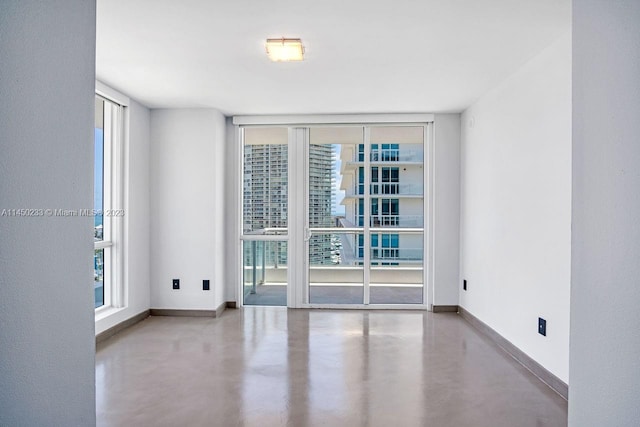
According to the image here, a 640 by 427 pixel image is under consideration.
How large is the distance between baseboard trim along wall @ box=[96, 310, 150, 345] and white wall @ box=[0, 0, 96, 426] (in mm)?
3063

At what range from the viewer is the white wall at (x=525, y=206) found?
2.85 metres

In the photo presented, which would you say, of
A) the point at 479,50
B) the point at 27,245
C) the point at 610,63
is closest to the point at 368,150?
the point at 479,50

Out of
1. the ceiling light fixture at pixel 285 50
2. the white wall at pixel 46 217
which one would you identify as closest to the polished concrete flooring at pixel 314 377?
the white wall at pixel 46 217

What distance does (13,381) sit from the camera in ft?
3.24

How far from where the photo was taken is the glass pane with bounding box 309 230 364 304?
5.43 meters

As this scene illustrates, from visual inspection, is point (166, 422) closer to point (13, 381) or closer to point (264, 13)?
point (13, 381)

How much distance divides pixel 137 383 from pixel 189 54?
2.52m

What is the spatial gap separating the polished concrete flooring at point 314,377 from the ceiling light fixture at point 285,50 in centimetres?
242

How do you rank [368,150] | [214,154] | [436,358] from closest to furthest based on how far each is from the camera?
[436,358]
[214,154]
[368,150]

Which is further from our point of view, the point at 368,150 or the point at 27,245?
the point at 368,150

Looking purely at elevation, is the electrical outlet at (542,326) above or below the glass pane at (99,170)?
below

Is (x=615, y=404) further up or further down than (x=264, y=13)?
further down

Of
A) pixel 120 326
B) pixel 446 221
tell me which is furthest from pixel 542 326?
pixel 120 326

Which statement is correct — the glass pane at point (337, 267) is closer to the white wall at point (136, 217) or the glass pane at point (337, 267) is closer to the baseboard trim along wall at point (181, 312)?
the baseboard trim along wall at point (181, 312)
